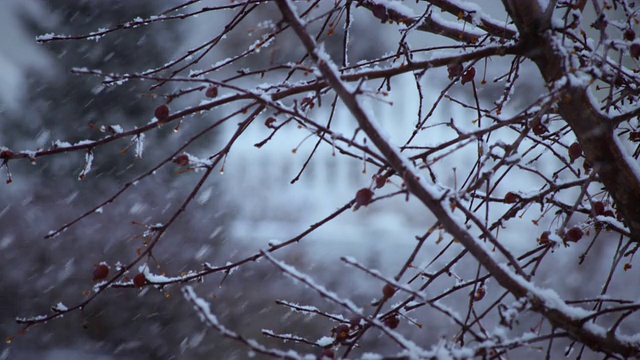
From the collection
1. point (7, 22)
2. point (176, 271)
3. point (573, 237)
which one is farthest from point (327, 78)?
point (7, 22)

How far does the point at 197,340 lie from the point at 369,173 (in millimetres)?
4216

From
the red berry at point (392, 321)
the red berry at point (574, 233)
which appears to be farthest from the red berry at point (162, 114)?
the red berry at point (574, 233)

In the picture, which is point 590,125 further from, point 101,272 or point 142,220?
point 142,220

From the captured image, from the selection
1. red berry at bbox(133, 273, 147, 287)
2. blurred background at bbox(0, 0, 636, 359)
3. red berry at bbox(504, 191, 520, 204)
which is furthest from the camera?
blurred background at bbox(0, 0, 636, 359)

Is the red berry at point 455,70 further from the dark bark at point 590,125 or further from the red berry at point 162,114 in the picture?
the red berry at point 162,114

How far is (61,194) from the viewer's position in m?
7.30

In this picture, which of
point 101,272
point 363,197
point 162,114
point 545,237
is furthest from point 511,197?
point 101,272

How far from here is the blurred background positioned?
20.0ft

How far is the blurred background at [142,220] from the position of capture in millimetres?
6082

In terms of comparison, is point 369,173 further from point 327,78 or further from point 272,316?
point 327,78

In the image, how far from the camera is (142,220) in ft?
22.7

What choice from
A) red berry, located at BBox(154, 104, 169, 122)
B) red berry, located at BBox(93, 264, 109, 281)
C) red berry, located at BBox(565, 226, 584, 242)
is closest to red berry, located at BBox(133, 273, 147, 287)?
red berry, located at BBox(93, 264, 109, 281)

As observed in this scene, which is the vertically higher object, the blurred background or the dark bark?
the blurred background

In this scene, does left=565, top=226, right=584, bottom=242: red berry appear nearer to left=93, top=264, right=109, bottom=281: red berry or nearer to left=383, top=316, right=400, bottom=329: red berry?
left=383, top=316, right=400, bottom=329: red berry
